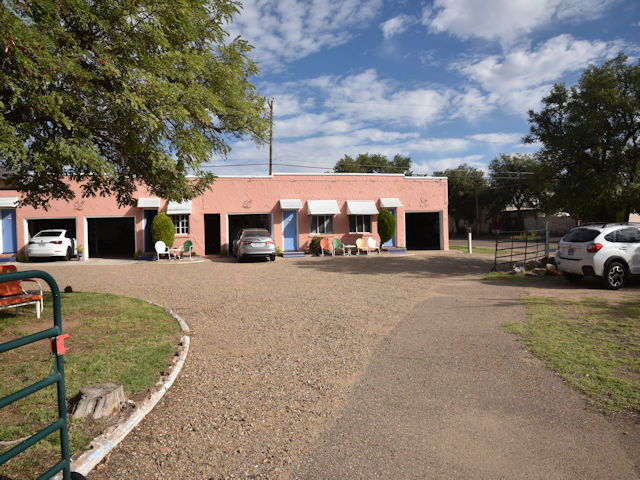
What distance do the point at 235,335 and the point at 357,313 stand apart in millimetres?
2439

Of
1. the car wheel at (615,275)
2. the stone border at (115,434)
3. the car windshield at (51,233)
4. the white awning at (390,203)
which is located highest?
the white awning at (390,203)

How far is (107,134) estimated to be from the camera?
23.3 ft

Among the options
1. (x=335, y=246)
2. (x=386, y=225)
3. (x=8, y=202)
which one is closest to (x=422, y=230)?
(x=386, y=225)

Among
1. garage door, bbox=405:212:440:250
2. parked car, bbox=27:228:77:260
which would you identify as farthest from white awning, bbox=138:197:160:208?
garage door, bbox=405:212:440:250

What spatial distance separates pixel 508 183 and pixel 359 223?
31680 millimetres

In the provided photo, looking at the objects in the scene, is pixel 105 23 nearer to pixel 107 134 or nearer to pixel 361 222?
pixel 107 134

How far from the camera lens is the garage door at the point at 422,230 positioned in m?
27.0

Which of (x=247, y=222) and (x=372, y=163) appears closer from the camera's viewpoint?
(x=247, y=222)

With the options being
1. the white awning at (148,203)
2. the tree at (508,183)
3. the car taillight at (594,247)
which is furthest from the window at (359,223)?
the tree at (508,183)

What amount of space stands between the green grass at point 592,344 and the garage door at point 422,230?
734 inches

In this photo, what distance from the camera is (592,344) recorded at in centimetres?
531

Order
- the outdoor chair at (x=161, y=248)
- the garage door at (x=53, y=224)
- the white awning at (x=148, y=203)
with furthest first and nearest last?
the garage door at (x=53, y=224) < the white awning at (x=148, y=203) < the outdoor chair at (x=161, y=248)

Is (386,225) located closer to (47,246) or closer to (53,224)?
(47,246)

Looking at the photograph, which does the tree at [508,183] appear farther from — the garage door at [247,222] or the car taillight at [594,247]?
the car taillight at [594,247]
